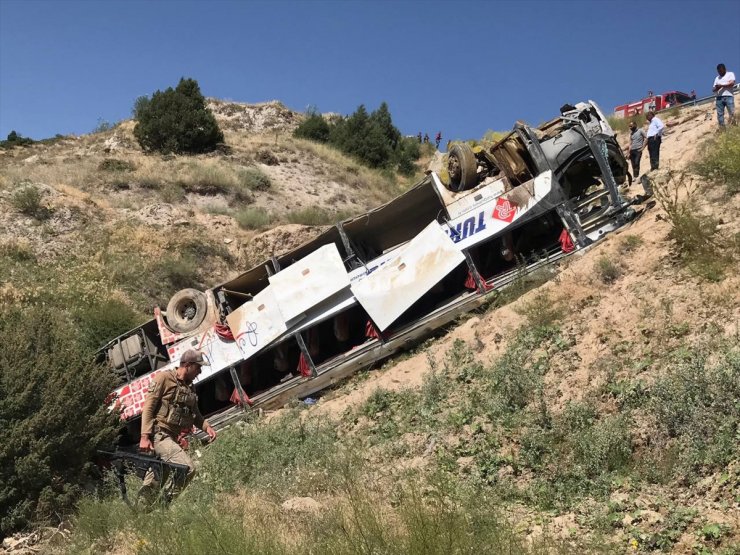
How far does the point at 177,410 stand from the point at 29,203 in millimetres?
14364

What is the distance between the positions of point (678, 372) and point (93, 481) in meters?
5.61

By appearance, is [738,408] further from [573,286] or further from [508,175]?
[508,175]

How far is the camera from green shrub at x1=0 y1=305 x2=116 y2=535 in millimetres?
5758

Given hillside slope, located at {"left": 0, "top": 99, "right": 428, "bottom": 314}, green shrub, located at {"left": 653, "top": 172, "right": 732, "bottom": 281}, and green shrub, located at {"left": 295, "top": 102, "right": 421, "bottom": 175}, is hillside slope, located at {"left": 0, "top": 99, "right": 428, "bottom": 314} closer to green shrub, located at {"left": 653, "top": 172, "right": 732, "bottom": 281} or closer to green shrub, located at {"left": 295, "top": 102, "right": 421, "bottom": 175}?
green shrub, located at {"left": 295, "top": 102, "right": 421, "bottom": 175}

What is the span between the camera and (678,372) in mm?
5387

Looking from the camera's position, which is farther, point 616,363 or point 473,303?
point 473,303

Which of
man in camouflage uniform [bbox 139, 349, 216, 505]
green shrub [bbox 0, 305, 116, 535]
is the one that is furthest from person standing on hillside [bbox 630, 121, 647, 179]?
green shrub [bbox 0, 305, 116, 535]

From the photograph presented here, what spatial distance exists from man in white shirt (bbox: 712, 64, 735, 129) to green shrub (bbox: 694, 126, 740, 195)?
2426 millimetres

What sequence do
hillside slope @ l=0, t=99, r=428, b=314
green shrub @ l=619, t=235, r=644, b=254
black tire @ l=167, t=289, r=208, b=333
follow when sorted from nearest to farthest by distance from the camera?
1. green shrub @ l=619, t=235, r=644, b=254
2. black tire @ l=167, t=289, r=208, b=333
3. hillside slope @ l=0, t=99, r=428, b=314

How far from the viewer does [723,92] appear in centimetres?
1199

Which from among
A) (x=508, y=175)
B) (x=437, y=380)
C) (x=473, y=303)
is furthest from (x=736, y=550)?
(x=508, y=175)

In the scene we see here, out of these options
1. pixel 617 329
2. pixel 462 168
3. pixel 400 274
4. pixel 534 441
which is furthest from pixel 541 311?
pixel 462 168

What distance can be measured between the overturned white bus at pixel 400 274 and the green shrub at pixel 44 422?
2.73 meters

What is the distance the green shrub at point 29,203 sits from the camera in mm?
17812
